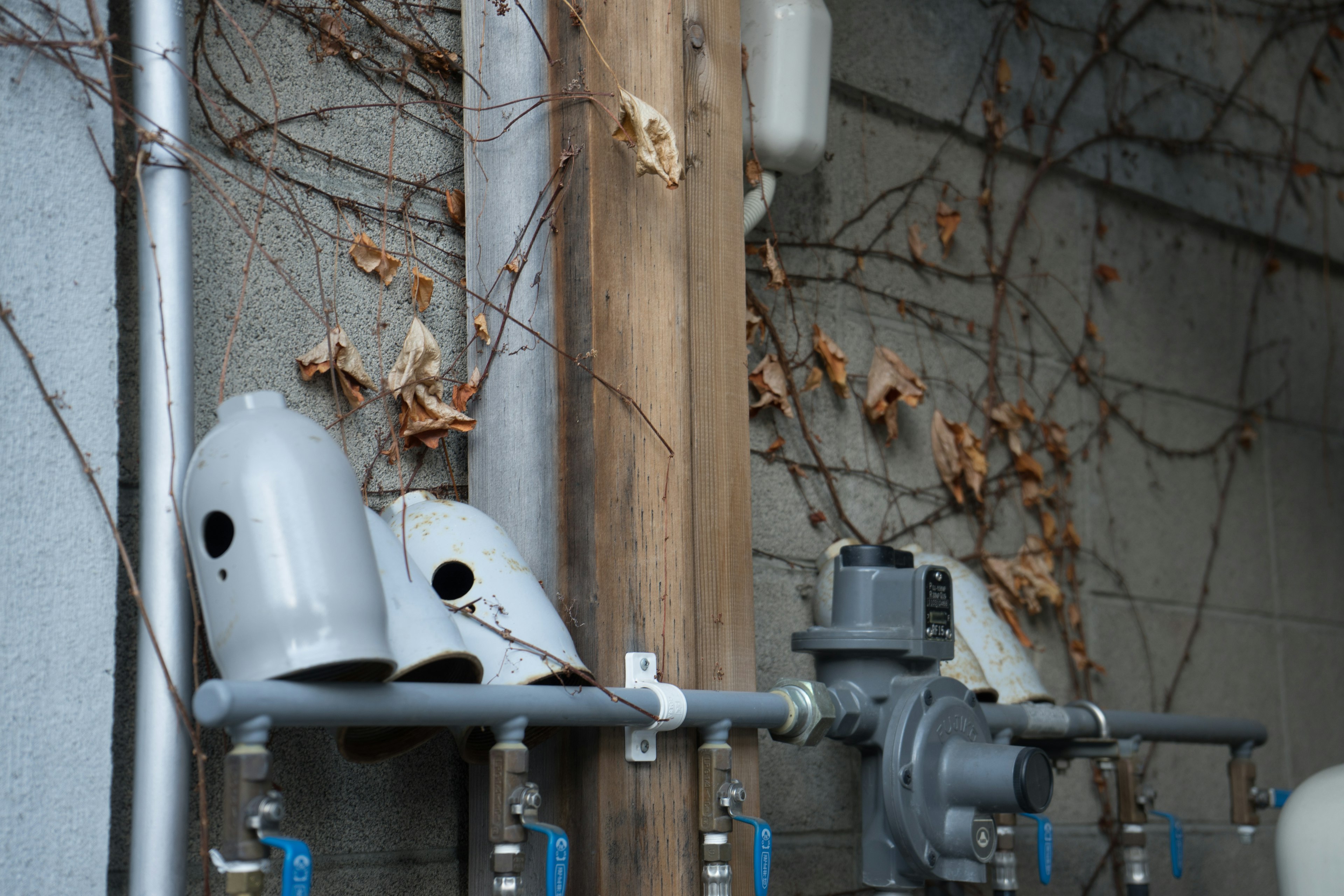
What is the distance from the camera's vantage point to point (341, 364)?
157 cm

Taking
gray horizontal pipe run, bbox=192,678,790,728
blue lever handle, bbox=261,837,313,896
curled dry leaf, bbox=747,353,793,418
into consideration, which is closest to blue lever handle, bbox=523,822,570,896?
gray horizontal pipe run, bbox=192,678,790,728

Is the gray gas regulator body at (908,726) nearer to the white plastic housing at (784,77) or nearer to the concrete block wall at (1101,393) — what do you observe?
the concrete block wall at (1101,393)

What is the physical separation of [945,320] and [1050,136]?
0.56 meters

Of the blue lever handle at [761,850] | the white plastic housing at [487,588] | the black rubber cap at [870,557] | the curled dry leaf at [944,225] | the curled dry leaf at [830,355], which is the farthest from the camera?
the curled dry leaf at [944,225]

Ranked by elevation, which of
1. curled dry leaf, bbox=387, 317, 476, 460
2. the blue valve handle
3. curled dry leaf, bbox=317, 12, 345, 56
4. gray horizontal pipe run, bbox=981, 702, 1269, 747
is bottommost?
the blue valve handle

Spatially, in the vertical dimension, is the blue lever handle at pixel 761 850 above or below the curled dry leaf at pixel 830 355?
below

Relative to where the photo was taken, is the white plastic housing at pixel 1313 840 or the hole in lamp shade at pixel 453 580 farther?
the white plastic housing at pixel 1313 840

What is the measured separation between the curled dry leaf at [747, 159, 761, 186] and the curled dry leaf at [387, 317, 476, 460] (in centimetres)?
65

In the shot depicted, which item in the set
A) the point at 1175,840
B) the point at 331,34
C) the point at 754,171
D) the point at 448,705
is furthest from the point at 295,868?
the point at 1175,840

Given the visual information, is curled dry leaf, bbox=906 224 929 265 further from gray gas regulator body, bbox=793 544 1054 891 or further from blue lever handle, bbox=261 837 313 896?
blue lever handle, bbox=261 837 313 896

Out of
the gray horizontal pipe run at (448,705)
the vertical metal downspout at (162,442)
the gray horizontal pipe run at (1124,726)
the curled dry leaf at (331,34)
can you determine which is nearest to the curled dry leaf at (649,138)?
the curled dry leaf at (331,34)

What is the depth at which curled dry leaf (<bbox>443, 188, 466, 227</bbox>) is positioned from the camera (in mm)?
1736

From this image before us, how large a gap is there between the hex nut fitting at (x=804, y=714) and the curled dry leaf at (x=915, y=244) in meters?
1.06

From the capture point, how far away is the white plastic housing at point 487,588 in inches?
54.6
